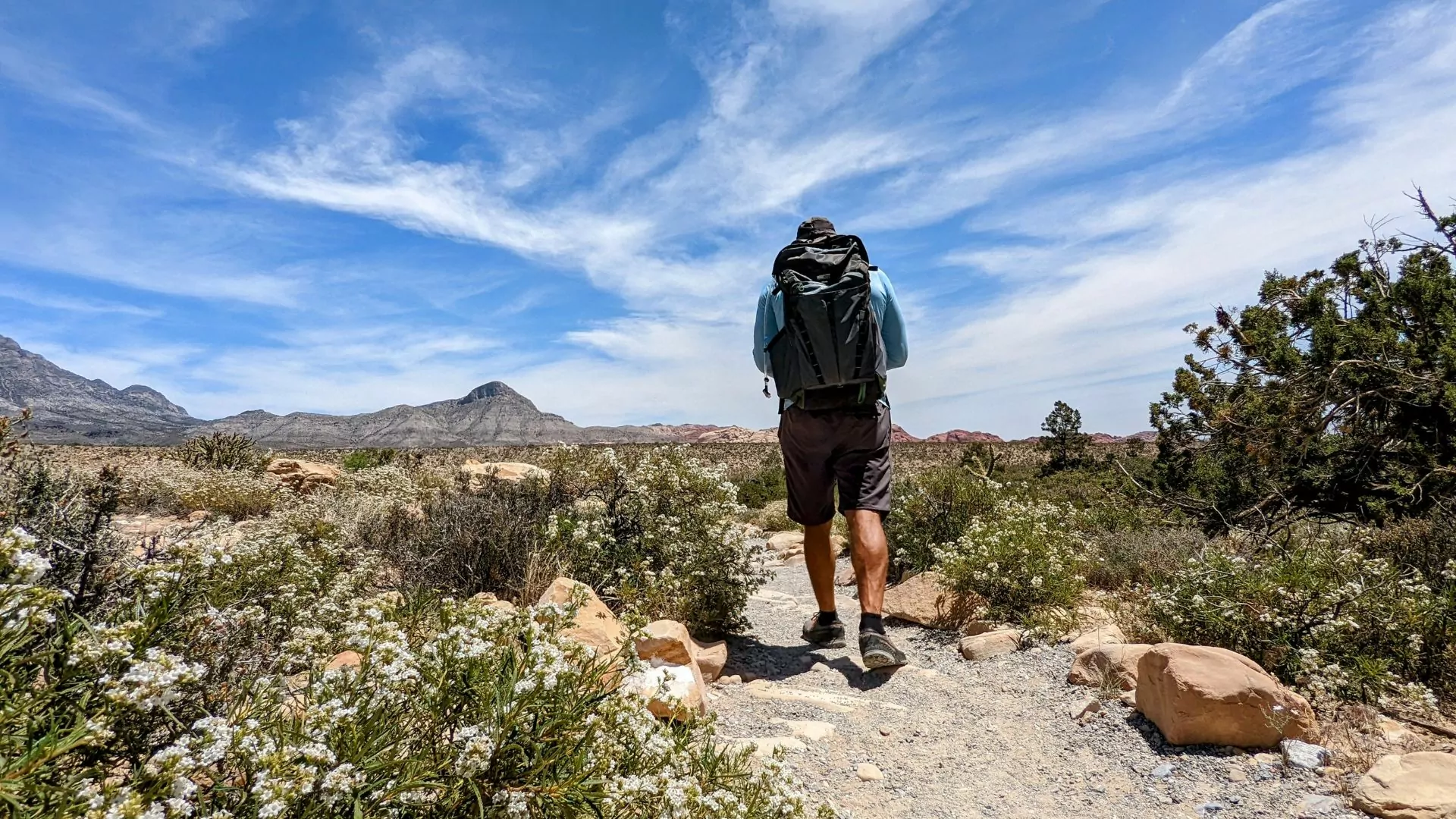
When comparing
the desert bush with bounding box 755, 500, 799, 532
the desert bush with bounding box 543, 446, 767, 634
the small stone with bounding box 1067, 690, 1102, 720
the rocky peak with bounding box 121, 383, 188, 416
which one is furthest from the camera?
the rocky peak with bounding box 121, 383, 188, 416

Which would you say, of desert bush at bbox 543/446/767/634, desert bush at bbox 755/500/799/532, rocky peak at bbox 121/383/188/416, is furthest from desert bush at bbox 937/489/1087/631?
rocky peak at bbox 121/383/188/416

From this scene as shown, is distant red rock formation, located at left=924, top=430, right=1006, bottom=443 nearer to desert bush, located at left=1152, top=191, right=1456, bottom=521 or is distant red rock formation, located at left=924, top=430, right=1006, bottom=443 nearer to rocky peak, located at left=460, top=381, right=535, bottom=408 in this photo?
desert bush, located at left=1152, top=191, right=1456, bottom=521

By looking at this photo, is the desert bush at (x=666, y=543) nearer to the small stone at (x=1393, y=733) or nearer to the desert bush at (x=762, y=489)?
the small stone at (x=1393, y=733)

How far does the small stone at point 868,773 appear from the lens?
273 centimetres

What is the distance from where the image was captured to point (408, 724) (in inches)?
63.0

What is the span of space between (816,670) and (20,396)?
638 feet

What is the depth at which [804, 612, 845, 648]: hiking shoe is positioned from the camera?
4.30m

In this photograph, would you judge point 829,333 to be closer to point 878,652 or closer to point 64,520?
point 878,652

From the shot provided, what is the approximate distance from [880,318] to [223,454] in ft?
46.5

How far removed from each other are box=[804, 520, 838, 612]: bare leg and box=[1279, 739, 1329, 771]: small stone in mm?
2136

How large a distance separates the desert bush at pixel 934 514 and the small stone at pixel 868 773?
3.42 meters

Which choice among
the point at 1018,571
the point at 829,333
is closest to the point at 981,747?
the point at 1018,571

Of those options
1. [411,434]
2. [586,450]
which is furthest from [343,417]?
[586,450]

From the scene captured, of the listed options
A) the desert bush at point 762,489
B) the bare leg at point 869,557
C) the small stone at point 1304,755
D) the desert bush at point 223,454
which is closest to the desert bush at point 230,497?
the desert bush at point 223,454
